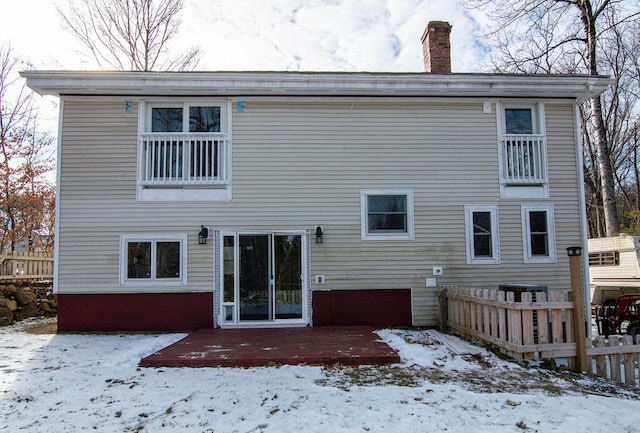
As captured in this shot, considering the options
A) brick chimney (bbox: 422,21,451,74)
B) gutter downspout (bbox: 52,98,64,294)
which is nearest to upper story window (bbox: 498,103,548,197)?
brick chimney (bbox: 422,21,451,74)

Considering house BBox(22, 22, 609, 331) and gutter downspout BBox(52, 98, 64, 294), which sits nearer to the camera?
gutter downspout BBox(52, 98, 64, 294)

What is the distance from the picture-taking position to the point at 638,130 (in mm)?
23641

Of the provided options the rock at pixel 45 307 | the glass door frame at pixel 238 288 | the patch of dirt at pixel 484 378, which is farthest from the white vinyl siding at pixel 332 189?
the rock at pixel 45 307

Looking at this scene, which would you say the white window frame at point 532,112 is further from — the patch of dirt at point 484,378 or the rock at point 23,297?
the rock at point 23,297

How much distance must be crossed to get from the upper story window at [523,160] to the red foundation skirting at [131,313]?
273 inches

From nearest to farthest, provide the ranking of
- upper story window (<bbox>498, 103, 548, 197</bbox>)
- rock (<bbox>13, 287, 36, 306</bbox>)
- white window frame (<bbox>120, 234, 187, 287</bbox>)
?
white window frame (<bbox>120, 234, 187, 287</bbox>) < upper story window (<bbox>498, 103, 548, 197</bbox>) < rock (<bbox>13, 287, 36, 306</bbox>)

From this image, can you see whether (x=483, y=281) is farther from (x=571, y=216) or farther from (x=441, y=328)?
(x=571, y=216)

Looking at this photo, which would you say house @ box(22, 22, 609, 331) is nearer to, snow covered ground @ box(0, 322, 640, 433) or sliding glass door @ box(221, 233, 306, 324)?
sliding glass door @ box(221, 233, 306, 324)

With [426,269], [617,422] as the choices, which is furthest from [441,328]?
[617,422]

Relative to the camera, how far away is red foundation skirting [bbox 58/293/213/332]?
8469mm

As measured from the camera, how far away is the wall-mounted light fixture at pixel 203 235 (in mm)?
8562

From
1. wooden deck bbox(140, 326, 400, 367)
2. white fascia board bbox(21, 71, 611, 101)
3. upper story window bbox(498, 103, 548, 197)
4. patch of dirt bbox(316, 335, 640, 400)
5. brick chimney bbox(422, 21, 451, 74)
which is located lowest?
patch of dirt bbox(316, 335, 640, 400)

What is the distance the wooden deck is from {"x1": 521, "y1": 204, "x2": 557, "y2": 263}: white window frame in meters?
3.88

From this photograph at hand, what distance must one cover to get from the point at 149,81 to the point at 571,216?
363 inches
